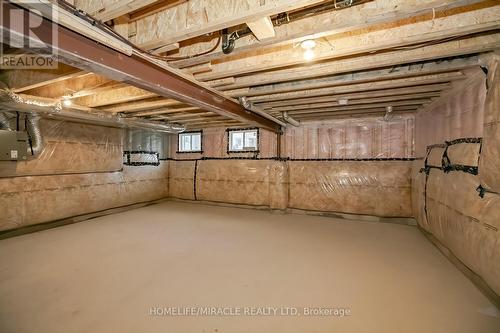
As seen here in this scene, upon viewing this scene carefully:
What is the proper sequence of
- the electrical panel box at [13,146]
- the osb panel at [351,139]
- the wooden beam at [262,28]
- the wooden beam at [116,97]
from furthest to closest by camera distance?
the osb panel at [351,139] → the electrical panel box at [13,146] → the wooden beam at [116,97] → the wooden beam at [262,28]

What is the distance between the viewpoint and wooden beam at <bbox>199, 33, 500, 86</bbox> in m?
1.76

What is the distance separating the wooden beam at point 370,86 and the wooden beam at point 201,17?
164 cm

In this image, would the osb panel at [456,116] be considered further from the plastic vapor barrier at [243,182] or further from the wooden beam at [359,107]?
the plastic vapor barrier at [243,182]

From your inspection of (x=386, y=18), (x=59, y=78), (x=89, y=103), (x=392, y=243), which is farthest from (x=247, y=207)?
(x=386, y=18)

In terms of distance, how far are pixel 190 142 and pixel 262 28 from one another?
517 cm

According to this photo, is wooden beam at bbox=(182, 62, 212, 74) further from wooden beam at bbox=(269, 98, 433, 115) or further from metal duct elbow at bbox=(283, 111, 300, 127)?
metal duct elbow at bbox=(283, 111, 300, 127)

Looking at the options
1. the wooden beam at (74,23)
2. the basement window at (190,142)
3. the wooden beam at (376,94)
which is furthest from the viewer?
the basement window at (190,142)

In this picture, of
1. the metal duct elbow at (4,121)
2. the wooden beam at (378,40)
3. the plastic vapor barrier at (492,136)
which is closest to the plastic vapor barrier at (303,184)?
the plastic vapor barrier at (492,136)

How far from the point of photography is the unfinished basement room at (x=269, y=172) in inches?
59.1

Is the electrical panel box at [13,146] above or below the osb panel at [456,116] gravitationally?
below

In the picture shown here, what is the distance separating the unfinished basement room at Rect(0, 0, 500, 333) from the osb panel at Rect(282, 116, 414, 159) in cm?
4

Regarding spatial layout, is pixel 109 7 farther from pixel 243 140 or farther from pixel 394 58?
pixel 243 140

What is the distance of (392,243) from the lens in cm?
302

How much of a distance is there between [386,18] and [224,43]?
1082mm
